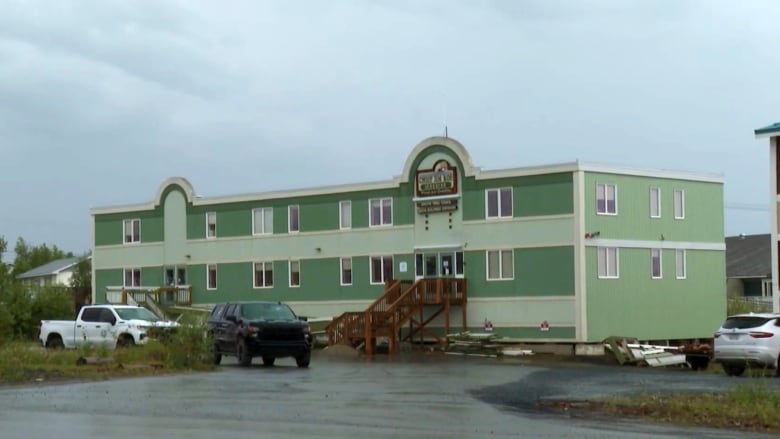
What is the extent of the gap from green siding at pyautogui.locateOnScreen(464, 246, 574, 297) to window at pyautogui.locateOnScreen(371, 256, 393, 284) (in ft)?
13.1

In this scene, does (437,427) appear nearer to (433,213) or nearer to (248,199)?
(433,213)

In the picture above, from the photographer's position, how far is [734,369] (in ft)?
99.0

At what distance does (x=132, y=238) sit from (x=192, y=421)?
45723 millimetres

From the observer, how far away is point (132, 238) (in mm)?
61094

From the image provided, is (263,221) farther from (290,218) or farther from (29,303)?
(29,303)

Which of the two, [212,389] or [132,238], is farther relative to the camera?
[132,238]

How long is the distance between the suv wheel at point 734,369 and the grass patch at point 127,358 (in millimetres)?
13508

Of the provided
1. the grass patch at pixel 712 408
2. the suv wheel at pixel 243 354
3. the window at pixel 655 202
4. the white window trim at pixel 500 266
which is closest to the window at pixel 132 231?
the white window trim at pixel 500 266

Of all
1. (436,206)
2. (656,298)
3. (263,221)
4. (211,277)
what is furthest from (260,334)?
(211,277)

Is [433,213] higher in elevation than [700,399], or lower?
higher

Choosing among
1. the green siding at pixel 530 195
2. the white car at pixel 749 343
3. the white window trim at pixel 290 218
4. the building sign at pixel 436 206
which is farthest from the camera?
the white window trim at pixel 290 218

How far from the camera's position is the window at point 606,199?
1775 inches

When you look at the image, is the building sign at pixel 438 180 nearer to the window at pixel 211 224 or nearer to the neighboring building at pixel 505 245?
the neighboring building at pixel 505 245

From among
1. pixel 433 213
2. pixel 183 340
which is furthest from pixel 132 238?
pixel 183 340
